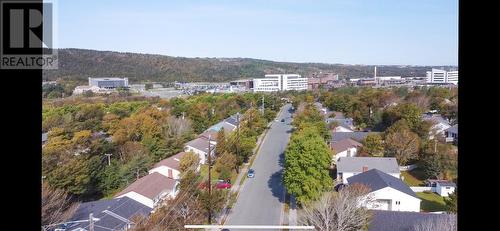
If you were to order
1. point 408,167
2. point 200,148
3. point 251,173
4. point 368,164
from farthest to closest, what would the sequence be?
point 200,148 < point 408,167 < point 251,173 < point 368,164

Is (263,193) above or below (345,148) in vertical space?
below

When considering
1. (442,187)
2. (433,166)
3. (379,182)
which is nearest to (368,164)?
(433,166)

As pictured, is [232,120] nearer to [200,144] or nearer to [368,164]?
[200,144]

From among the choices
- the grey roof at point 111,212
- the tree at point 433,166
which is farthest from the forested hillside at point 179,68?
the tree at point 433,166

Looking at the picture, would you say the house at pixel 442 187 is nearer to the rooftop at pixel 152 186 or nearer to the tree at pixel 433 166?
the tree at pixel 433 166

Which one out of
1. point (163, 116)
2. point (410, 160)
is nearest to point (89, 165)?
point (163, 116)

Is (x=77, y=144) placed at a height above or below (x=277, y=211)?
above
